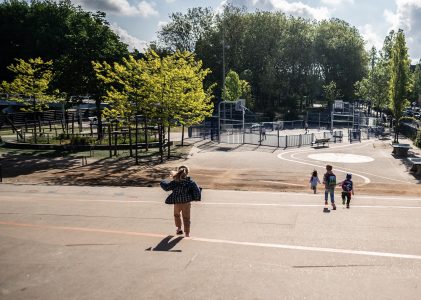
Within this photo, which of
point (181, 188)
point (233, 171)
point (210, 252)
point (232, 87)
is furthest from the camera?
point (232, 87)

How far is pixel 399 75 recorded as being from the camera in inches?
1204

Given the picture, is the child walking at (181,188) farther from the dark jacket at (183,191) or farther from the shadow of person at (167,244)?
the shadow of person at (167,244)

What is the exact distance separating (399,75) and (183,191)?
28.4 meters

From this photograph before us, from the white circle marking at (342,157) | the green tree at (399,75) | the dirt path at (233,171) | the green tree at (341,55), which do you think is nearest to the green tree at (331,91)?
the green tree at (341,55)

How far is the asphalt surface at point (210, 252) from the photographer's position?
571cm

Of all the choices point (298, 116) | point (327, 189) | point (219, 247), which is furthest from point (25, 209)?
point (298, 116)

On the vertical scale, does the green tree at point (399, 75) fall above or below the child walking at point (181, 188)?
above

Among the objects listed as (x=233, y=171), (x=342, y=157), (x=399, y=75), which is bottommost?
(x=233, y=171)

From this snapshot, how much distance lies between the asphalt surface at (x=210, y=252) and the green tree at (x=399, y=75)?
2160 cm

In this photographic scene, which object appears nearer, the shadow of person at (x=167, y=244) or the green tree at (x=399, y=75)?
the shadow of person at (x=167, y=244)

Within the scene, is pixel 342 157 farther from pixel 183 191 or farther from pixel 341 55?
pixel 341 55

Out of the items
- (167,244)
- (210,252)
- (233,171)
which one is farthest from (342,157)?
(210,252)

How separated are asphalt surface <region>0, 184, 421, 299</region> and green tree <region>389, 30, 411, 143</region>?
70.9 ft

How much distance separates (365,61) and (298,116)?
752 inches
